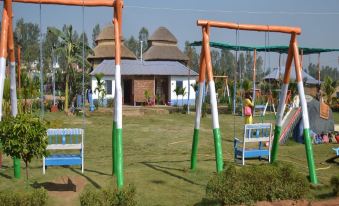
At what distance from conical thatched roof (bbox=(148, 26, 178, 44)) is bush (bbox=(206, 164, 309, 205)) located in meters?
39.1

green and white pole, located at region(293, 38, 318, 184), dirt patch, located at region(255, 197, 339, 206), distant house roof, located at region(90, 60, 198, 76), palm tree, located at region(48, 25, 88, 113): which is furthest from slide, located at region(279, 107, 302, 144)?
distant house roof, located at region(90, 60, 198, 76)

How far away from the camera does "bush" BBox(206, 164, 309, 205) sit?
6234 mm

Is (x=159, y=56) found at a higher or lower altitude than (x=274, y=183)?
higher

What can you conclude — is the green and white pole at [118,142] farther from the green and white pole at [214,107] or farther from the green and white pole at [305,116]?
the green and white pole at [305,116]

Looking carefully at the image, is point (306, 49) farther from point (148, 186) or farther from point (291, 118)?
point (148, 186)

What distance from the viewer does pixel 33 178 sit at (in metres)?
8.93

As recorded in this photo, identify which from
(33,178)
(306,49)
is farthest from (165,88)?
(33,178)

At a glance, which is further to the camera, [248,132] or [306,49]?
[306,49]

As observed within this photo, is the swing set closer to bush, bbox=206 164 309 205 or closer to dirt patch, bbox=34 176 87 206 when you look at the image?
bush, bbox=206 164 309 205

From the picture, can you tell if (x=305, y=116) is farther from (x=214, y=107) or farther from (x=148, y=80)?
(x=148, y=80)

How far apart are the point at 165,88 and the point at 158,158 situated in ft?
82.8

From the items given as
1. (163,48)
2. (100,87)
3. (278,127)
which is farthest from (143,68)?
(278,127)

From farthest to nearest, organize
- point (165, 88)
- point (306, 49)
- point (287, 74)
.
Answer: point (165, 88), point (306, 49), point (287, 74)

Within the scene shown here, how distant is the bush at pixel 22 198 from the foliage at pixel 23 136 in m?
1.12
